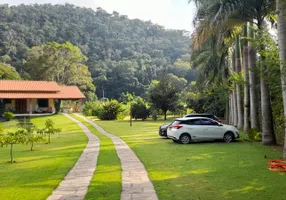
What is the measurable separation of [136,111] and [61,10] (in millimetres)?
76783

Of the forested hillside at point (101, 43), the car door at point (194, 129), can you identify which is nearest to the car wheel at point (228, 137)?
the car door at point (194, 129)

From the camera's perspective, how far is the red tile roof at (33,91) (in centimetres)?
4684

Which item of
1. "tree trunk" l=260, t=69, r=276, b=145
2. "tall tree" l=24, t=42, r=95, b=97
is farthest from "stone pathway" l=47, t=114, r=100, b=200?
"tall tree" l=24, t=42, r=95, b=97

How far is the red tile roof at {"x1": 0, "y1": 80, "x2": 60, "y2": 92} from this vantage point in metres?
47.8

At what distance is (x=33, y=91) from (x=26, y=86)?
1.35m

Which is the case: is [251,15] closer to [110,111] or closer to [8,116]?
[110,111]

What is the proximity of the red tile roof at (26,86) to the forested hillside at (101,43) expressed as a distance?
19194 mm

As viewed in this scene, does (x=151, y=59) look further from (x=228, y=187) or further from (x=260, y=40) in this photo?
(x=228, y=187)

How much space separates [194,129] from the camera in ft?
56.4

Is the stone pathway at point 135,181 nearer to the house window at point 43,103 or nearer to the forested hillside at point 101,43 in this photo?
the house window at point 43,103

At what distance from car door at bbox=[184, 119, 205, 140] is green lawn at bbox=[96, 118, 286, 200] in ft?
9.26

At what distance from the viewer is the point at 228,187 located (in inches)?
297

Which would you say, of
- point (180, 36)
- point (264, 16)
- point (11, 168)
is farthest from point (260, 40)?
point (180, 36)

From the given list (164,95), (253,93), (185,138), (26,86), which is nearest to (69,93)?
(26,86)
